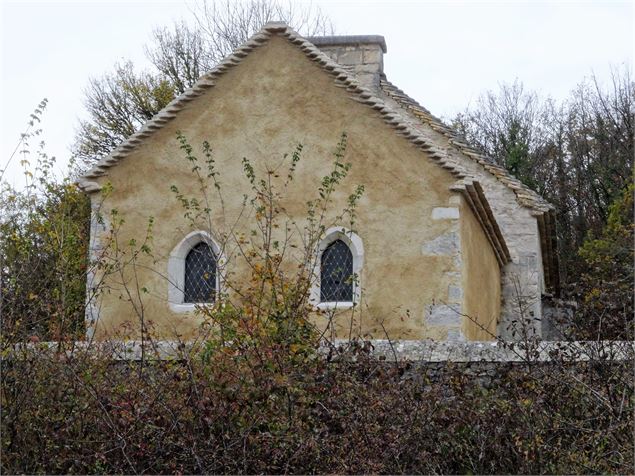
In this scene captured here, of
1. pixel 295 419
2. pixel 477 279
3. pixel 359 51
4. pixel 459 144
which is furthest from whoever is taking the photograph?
pixel 359 51

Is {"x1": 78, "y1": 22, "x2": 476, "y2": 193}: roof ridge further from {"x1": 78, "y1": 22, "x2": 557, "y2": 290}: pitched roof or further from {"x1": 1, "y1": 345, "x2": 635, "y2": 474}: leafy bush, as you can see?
{"x1": 1, "y1": 345, "x2": 635, "y2": 474}: leafy bush

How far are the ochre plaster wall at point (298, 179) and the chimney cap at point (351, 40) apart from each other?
6626 mm

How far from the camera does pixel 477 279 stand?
16.2 meters

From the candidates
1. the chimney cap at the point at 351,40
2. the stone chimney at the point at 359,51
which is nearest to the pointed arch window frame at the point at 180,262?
the stone chimney at the point at 359,51

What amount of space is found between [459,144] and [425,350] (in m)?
11.4

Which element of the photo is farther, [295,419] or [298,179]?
[298,179]

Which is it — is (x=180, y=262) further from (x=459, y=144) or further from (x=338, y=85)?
(x=459, y=144)

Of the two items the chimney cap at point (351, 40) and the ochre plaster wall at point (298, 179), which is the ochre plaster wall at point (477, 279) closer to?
the ochre plaster wall at point (298, 179)

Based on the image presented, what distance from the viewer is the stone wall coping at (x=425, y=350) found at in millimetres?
8805

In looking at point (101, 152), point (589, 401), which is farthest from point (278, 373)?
point (101, 152)

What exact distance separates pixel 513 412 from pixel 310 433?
1613 mm

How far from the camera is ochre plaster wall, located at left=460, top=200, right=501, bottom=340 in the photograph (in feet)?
48.0

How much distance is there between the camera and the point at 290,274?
46.7ft

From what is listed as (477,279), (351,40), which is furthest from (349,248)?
(351,40)
